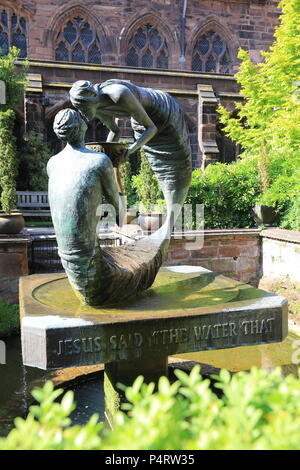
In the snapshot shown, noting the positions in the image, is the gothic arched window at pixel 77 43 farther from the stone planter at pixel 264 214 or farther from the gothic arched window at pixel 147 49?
the stone planter at pixel 264 214

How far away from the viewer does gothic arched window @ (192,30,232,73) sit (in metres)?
22.2

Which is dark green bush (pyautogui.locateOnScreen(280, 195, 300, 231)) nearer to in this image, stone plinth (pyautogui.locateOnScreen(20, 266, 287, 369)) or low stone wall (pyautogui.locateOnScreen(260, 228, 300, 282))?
low stone wall (pyautogui.locateOnScreen(260, 228, 300, 282))

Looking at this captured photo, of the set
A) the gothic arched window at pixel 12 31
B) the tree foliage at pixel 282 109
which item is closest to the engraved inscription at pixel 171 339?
the tree foliage at pixel 282 109

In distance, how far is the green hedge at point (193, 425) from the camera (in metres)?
1.21

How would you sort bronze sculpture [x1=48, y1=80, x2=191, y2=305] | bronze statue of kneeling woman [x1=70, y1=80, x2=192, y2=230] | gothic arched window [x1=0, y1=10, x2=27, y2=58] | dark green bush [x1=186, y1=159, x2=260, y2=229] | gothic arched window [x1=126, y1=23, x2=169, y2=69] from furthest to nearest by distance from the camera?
gothic arched window [x1=126, y1=23, x2=169, y2=69]
gothic arched window [x1=0, y1=10, x2=27, y2=58]
dark green bush [x1=186, y1=159, x2=260, y2=229]
bronze statue of kneeling woman [x1=70, y1=80, x2=192, y2=230]
bronze sculpture [x1=48, y1=80, x2=191, y2=305]

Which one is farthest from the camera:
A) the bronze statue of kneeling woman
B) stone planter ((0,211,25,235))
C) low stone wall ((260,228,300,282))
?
stone planter ((0,211,25,235))

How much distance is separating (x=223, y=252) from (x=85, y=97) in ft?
18.3

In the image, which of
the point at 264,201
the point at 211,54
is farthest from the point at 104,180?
the point at 211,54

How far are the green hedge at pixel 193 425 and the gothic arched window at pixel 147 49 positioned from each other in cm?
2127

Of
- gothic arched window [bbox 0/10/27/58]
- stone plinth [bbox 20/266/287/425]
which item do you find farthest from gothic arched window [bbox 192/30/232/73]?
stone plinth [bbox 20/266/287/425]

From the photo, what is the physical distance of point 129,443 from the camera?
122 cm

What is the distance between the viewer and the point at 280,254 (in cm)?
816

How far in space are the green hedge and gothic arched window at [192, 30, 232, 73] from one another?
2239 centimetres
